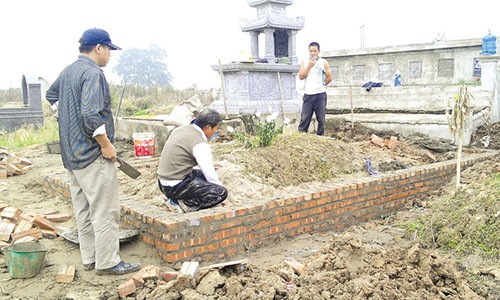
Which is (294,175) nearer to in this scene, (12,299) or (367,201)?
(367,201)

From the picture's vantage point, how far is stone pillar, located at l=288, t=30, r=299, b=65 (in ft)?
43.3

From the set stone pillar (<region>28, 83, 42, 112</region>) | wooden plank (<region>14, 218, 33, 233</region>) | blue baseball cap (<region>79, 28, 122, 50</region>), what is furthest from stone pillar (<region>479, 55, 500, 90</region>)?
stone pillar (<region>28, 83, 42, 112</region>)

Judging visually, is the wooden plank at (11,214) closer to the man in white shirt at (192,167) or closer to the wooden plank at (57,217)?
the wooden plank at (57,217)

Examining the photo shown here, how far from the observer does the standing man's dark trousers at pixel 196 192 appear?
175 inches

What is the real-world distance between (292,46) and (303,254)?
960 centimetres

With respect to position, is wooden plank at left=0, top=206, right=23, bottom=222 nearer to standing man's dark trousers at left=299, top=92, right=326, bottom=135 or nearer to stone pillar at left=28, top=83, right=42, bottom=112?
standing man's dark trousers at left=299, top=92, right=326, bottom=135

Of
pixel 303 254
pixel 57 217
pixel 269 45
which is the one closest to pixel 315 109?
pixel 303 254

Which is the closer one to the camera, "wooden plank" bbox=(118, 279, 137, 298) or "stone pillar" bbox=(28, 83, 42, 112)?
"wooden plank" bbox=(118, 279, 137, 298)

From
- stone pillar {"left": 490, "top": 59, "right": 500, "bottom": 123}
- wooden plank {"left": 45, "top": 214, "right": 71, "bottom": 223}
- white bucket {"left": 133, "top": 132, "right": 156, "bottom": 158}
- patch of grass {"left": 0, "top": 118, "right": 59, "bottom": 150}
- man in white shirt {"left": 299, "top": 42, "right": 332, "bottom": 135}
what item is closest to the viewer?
wooden plank {"left": 45, "top": 214, "right": 71, "bottom": 223}

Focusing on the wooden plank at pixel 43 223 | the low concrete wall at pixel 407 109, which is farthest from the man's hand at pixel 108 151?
the low concrete wall at pixel 407 109

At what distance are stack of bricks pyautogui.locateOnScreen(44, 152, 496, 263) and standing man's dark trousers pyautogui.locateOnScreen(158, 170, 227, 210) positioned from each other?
0.40 feet

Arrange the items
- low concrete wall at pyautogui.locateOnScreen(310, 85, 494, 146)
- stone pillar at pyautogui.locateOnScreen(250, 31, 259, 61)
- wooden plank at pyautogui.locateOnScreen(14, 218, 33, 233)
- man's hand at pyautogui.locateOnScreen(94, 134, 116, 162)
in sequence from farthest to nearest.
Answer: stone pillar at pyautogui.locateOnScreen(250, 31, 259, 61) < low concrete wall at pyautogui.locateOnScreen(310, 85, 494, 146) < wooden plank at pyautogui.locateOnScreen(14, 218, 33, 233) < man's hand at pyautogui.locateOnScreen(94, 134, 116, 162)

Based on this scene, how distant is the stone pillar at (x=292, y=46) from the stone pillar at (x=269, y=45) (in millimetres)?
690

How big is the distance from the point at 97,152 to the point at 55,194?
2.78m
